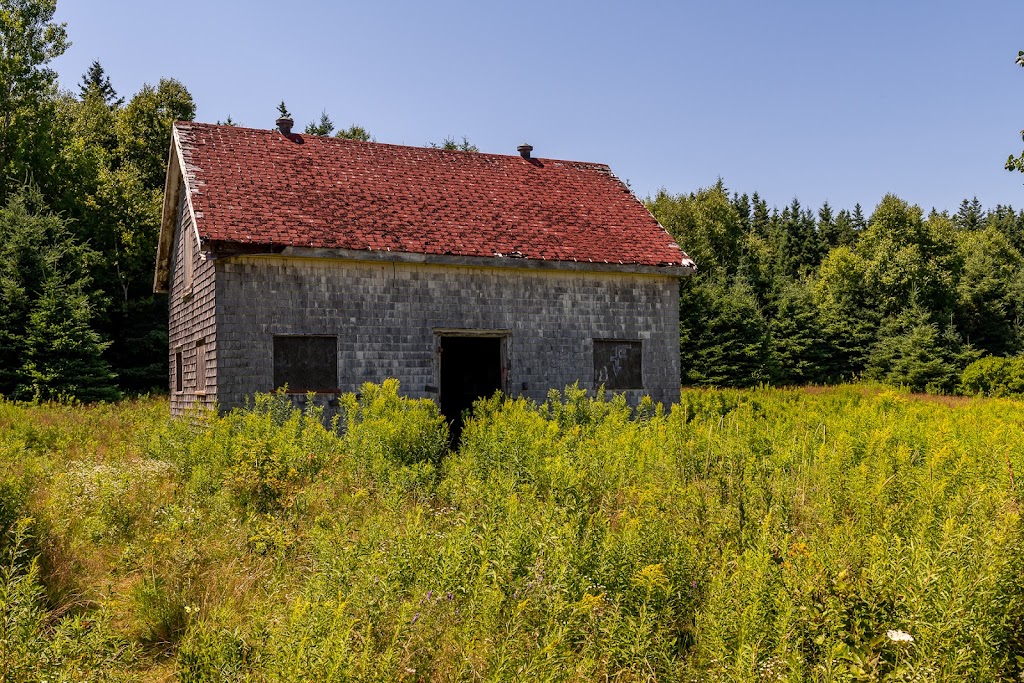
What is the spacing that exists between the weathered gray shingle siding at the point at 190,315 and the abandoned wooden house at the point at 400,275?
7 centimetres

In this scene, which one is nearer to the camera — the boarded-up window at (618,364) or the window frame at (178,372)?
the boarded-up window at (618,364)

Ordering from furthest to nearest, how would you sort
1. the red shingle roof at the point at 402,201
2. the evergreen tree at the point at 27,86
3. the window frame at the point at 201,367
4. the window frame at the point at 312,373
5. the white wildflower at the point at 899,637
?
the evergreen tree at the point at 27,86, the window frame at the point at 201,367, the red shingle roof at the point at 402,201, the window frame at the point at 312,373, the white wildflower at the point at 899,637

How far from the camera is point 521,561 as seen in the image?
418 cm

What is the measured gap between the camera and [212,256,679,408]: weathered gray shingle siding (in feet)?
43.3

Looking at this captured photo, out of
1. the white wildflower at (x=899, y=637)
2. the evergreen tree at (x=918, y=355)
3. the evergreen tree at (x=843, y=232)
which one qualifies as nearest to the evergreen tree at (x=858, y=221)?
the evergreen tree at (x=843, y=232)

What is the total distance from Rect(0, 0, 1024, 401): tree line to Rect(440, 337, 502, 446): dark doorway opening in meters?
8.87

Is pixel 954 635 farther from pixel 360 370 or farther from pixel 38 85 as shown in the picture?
pixel 38 85

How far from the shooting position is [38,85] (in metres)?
30.5

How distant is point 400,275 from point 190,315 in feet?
14.9

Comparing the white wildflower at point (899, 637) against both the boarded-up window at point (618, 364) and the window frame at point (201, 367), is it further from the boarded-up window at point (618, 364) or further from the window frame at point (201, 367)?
the window frame at point (201, 367)

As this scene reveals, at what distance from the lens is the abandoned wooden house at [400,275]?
43.8 feet

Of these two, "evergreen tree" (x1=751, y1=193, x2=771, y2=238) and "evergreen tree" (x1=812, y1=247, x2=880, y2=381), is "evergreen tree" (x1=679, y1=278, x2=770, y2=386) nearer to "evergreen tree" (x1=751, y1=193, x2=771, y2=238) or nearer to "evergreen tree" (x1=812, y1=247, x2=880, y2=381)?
"evergreen tree" (x1=812, y1=247, x2=880, y2=381)

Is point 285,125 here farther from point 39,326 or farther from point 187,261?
point 39,326

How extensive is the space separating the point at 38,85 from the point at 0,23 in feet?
8.19
